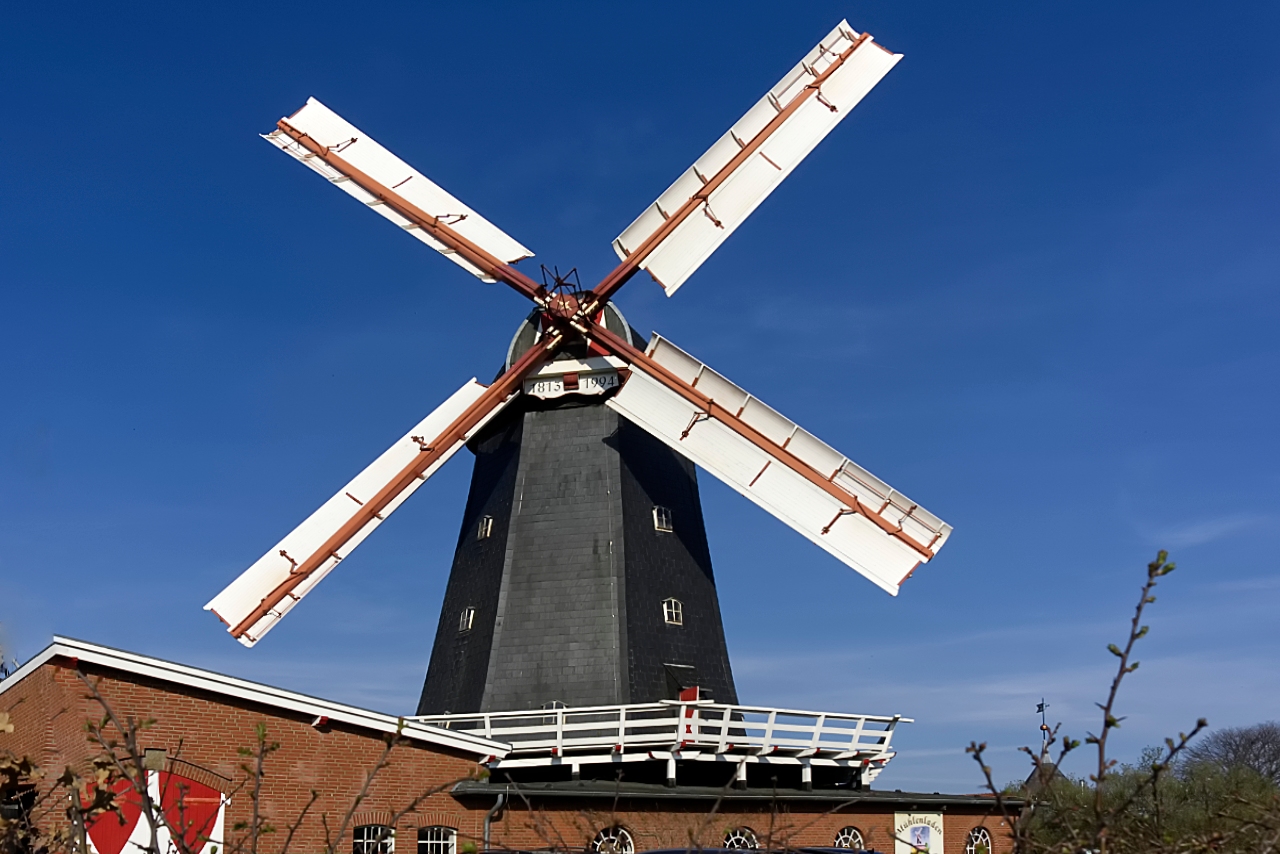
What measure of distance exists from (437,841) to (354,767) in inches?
58.0

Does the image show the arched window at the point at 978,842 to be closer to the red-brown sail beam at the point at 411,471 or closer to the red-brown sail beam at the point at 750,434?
the red-brown sail beam at the point at 750,434

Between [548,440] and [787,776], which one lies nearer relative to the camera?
[787,776]

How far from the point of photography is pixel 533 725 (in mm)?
17250

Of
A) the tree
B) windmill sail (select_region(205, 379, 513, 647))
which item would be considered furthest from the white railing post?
the tree

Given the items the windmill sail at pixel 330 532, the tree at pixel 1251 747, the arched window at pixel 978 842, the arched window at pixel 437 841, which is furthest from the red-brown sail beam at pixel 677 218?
the tree at pixel 1251 747

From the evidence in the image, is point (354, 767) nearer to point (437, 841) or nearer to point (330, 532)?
point (437, 841)

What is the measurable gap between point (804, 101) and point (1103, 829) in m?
17.9

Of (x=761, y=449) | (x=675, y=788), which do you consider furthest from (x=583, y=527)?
(x=675, y=788)

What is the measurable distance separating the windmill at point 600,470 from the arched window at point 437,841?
2465 millimetres

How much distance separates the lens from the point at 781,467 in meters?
18.3

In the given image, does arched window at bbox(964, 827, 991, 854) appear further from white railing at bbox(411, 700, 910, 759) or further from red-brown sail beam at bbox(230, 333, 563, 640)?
red-brown sail beam at bbox(230, 333, 563, 640)

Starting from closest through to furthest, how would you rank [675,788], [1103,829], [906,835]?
[1103,829]
[675,788]
[906,835]

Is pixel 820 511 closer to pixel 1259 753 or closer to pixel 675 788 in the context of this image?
pixel 675 788

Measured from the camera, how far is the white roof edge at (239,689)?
13.9 m
